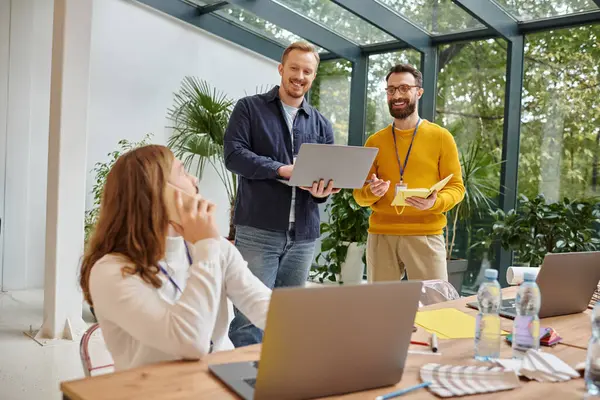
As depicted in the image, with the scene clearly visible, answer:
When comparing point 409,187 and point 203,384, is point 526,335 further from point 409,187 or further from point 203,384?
point 409,187

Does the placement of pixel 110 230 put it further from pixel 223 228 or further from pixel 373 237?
pixel 223 228

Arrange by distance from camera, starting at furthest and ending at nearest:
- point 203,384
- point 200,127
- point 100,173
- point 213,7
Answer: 1. point 213,7
2. point 200,127
3. point 100,173
4. point 203,384

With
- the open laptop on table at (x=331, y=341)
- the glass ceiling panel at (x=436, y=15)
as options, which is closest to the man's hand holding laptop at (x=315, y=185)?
the open laptop on table at (x=331, y=341)

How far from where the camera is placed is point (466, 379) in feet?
4.43

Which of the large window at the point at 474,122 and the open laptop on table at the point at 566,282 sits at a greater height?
the large window at the point at 474,122

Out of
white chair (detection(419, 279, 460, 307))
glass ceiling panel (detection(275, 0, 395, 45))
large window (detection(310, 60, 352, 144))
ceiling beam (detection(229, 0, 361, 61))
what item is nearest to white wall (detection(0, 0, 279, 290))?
ceiling beam (detection(229, 0, 361, 61))

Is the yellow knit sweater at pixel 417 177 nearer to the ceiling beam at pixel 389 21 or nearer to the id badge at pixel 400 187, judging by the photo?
the id badge at pixel 400 187

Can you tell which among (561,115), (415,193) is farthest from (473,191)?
(415,193)

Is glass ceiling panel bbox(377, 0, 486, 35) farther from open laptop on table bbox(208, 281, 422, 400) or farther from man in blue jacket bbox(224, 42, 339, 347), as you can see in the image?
open laptop on table bbox(208, 281, 422, 400)

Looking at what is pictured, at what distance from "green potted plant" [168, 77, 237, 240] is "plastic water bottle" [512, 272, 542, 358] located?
440cm

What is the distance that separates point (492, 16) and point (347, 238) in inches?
102

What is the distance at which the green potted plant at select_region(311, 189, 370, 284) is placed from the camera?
6.16 meters

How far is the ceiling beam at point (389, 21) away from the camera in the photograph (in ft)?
18.4

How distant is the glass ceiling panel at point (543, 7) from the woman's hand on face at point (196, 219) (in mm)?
4462
